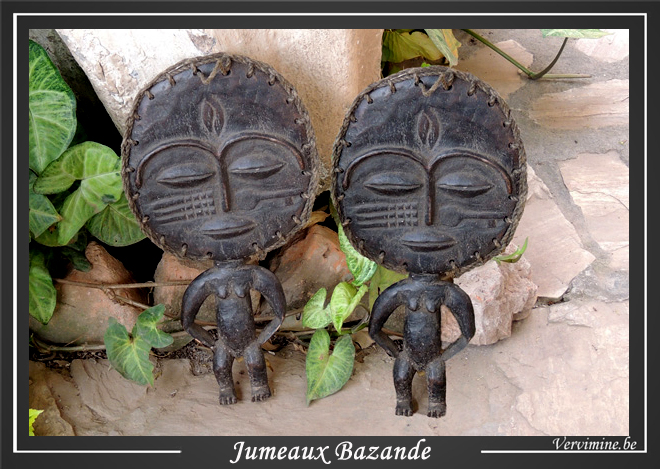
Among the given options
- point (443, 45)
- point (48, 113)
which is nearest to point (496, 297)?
point (443, 45)

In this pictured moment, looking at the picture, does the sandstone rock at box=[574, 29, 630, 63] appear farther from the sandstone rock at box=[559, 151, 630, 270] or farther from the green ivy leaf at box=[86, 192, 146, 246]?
the green ivy leaf at box=[86, 192, 146, 246]

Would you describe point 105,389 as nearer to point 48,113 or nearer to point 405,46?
point 48,113

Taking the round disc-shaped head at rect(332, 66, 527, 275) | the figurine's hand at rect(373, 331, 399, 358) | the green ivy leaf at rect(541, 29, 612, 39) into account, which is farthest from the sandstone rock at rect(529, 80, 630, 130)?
the figurine's hand at rect(373, 331, 399, 358)

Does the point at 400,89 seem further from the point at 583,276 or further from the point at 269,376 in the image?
the point at 583,276

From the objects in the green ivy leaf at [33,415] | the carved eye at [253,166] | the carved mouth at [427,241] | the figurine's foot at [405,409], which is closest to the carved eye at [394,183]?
the carved mouth at [427,241]

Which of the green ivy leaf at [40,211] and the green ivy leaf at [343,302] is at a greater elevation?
the green ivy leaf at [40,211]

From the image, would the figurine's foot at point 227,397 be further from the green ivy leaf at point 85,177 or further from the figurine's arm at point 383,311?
the green ivy leaf at point 85,177
